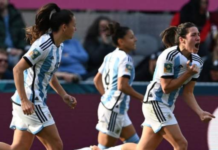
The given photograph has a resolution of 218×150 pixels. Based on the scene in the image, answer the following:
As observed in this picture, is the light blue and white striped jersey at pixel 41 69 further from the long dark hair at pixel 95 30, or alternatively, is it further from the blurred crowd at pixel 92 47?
the long dark hair at pixel 95 30

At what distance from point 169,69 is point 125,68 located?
1.14 metres

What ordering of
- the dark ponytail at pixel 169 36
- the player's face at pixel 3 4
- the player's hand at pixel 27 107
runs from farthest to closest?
the player's face at pixel 3 4, the dark ponytail at pixel 169 36, the player's hand at pixel 27 107

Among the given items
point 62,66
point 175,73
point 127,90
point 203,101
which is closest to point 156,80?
point 175,73

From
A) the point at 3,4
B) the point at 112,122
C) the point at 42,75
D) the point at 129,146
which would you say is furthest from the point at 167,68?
the point at 3,4

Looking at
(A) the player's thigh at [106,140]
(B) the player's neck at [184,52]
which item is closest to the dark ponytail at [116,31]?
(A) the player's thigh at [106,140]

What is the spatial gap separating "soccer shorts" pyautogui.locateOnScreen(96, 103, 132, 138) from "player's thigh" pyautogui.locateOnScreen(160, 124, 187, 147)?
3.87 ft

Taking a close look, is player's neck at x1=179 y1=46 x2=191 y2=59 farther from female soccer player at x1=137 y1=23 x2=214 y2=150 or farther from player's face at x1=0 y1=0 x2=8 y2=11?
player's face at x1=0 y1=0 x2=8 y2=11

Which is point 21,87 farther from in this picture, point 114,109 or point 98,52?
Result: point 98,52

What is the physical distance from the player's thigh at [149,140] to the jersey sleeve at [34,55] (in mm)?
1322

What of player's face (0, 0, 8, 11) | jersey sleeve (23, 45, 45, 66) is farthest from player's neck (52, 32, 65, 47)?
player's face (0, 0, 8, 11)

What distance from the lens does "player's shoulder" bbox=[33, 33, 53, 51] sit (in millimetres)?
7090

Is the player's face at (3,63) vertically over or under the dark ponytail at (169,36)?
under

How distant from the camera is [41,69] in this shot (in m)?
7.18

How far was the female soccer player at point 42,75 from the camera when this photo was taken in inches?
282
